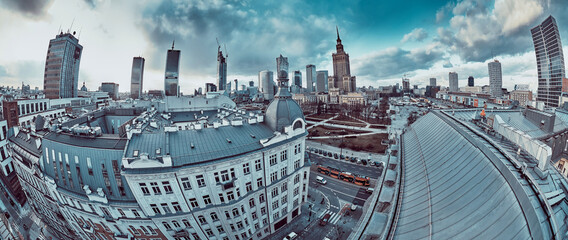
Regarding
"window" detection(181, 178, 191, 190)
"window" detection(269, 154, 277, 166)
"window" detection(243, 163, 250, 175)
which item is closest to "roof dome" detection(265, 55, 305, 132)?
"window" detection(269, 154, 277, 166)

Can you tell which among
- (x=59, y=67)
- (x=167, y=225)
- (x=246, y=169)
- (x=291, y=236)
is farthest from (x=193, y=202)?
(x=59, y=67)

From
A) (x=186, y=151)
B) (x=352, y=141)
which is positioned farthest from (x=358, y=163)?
(x=186, y=151)

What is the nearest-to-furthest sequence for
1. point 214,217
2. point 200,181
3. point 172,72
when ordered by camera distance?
point 200,181
point 214,217
point 172,72

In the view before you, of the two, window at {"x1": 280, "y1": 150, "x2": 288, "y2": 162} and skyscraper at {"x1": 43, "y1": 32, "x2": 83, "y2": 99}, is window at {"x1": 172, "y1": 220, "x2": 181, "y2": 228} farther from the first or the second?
skyscraper at {"x1": 43, "y1": 32, "x2": 83, "y2": 99}

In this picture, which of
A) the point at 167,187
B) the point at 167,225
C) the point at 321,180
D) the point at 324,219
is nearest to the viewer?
the point at 167,187

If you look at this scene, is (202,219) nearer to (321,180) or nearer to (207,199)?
(207,199)

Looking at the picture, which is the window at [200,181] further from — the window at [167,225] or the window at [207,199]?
the window at [167,225]
